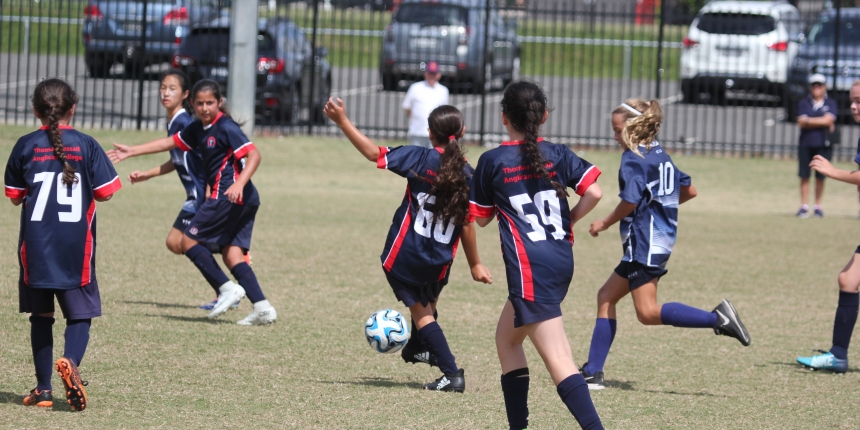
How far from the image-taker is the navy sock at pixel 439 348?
5.46 metres

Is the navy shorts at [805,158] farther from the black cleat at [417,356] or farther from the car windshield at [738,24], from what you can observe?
the black cleat at [417,356]

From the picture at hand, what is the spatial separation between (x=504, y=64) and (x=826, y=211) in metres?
6.39

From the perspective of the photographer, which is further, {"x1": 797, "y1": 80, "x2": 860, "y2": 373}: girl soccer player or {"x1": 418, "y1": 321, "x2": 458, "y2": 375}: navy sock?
{"x1": 797, "y1": 80, "x2": 860, "y2": 373}: girl soccer player

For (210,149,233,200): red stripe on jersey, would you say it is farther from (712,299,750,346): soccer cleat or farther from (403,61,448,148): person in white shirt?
(403,61,448,148): person in white shirt

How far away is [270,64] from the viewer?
17250 mm

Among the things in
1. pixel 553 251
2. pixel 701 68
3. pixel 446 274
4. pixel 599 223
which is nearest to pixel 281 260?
pixel 446 274

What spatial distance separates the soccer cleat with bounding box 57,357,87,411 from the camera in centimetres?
461

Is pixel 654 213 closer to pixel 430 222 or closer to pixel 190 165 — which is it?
pixel 430 222

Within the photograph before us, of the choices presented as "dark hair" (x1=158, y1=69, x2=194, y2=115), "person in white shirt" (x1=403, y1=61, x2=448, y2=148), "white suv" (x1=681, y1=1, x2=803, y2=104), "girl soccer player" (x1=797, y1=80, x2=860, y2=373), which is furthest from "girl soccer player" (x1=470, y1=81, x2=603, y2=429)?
"white suv" (x1=681, y1=1, x2=803, y2=104)

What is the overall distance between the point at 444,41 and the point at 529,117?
13.7 meters

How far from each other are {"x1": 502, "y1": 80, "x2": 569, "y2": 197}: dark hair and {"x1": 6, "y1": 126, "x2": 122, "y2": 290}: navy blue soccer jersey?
6.51 feet

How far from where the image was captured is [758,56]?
746 inches

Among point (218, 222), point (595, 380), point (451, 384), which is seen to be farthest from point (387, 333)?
point (218, 222)

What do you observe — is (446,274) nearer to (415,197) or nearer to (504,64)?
(415,197)
